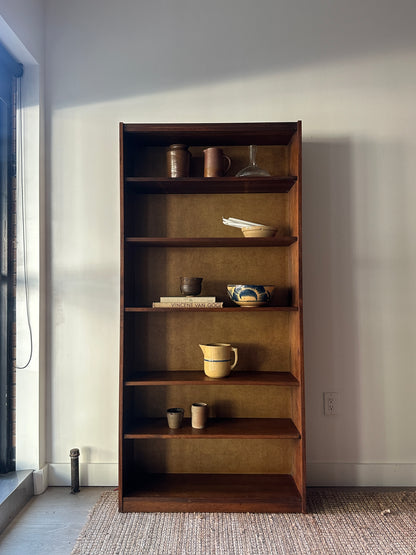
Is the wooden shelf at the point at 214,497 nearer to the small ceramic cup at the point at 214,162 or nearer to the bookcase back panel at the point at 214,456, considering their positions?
the bookcase back panel at the point at 214,456

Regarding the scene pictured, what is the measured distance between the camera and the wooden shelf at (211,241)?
6.38ft

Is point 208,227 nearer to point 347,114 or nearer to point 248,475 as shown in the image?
point 347,114

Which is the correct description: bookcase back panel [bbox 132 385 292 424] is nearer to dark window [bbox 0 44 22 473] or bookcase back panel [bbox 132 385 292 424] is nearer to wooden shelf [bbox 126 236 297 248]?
dark window [bbox 0 44 22 473]

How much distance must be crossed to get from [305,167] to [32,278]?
146 centimetres

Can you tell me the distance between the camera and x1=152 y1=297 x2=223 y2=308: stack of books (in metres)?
1.96

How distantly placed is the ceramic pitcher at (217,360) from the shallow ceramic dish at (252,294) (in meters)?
0.22

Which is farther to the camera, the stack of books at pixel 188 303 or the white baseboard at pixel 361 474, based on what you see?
the white baseboard at pixel 361 474

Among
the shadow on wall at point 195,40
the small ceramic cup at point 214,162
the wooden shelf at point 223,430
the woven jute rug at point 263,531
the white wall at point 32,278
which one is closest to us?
the woven jute rug at point 263,531

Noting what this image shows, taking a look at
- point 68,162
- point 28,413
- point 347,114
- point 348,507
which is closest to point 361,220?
point 347,114

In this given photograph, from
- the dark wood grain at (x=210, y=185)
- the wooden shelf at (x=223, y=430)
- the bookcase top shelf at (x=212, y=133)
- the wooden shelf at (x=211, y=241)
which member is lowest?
the wooden shelf at (x=223, y=430)

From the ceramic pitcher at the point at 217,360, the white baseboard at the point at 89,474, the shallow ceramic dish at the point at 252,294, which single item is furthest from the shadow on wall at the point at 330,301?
the white baseboard at the point at 89,474

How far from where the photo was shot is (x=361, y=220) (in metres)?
2.22

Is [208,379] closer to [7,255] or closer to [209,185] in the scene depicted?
[209,185]

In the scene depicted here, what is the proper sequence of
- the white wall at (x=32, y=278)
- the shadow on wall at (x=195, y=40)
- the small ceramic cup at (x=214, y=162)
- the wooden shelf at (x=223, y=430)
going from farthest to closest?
1. the shadow on wall at (x=195, y=40)
2. the white wall at (x=32, y=278)
3. the small ceramic cup at (x=214, y=162)
4. the wooden shelf at (x=223, y=430)
